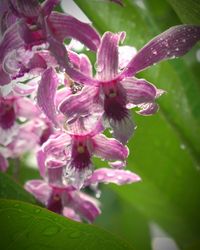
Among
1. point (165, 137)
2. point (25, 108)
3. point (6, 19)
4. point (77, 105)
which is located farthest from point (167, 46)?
point (165, 137)

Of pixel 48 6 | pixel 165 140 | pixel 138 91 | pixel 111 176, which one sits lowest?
pixel 165 140

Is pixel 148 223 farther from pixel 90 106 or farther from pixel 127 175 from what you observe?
pixel 90 106

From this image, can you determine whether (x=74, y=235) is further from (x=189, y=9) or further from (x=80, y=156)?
(x=189, y=9)

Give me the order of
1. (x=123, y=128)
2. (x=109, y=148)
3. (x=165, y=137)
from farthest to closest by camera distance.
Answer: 1. (x=165, y=137)
2. (x=109, y=148)
3. (x=123, y=128)

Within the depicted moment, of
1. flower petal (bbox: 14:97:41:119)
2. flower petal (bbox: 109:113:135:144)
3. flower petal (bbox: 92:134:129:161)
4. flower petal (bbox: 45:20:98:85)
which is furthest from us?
flower petal (bbox: 14:97:41:119)

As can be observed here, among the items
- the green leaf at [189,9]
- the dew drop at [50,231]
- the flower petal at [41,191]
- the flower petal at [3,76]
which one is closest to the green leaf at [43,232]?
the dew drop at [50,231]

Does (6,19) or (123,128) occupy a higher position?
(6,19)

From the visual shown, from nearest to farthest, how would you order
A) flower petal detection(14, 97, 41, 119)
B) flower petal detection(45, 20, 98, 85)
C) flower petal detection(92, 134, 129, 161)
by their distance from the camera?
flower petal detection(45, 20, 98, 85)
flower petal detection(92, 134, 129, 161)
flower petal detection(14, 97, 41, 119)

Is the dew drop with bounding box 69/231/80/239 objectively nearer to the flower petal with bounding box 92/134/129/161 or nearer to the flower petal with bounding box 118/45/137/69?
the flower petal with bounding box 92/134/129/161

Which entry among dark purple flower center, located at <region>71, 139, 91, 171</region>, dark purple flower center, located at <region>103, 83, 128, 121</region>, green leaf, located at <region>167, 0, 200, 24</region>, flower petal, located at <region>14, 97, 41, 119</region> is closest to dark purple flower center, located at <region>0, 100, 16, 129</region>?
flower petal, located at <region>14, 97, 41, 119</region>
